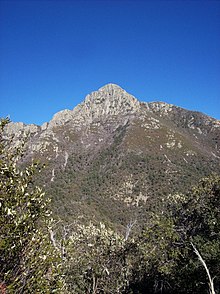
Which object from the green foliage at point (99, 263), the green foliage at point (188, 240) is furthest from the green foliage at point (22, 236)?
the green foliage at point (99, 263)

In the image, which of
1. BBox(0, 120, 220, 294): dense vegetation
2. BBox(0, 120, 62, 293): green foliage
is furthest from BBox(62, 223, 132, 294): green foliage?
BBox(0, 120, 62, 293): green foliage

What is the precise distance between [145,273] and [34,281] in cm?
2655

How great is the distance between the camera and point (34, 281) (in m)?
8.27

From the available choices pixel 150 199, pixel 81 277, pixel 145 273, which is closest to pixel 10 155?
pixel 81 277

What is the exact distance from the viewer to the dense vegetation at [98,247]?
8.29 meters

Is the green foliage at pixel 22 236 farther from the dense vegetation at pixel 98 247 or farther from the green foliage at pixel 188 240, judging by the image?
the green foliage at pixel 188 240

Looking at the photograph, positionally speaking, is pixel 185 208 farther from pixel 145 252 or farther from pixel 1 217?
pixel 1 217

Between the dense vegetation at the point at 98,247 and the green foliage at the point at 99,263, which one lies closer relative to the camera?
the dense vegetation at the point at 98,247

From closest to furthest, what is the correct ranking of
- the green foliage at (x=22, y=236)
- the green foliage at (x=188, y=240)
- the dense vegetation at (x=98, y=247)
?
the green foliage at (x=22, y=236) < the dense vegetation at (x=98, y=247) < the green foliage at (x=188, y=240)

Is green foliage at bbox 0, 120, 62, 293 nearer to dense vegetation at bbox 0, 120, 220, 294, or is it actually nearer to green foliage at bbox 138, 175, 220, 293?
dense vegetation at bbox 0, 120, 220, 294

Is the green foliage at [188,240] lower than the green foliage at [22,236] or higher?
lower

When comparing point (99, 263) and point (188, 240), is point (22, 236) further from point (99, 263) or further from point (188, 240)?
point (99, 263)

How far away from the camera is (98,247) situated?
27.7 m

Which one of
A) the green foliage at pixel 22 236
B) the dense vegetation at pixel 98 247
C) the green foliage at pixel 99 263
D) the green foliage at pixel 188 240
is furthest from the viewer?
the green foliage at pixel 99 263
